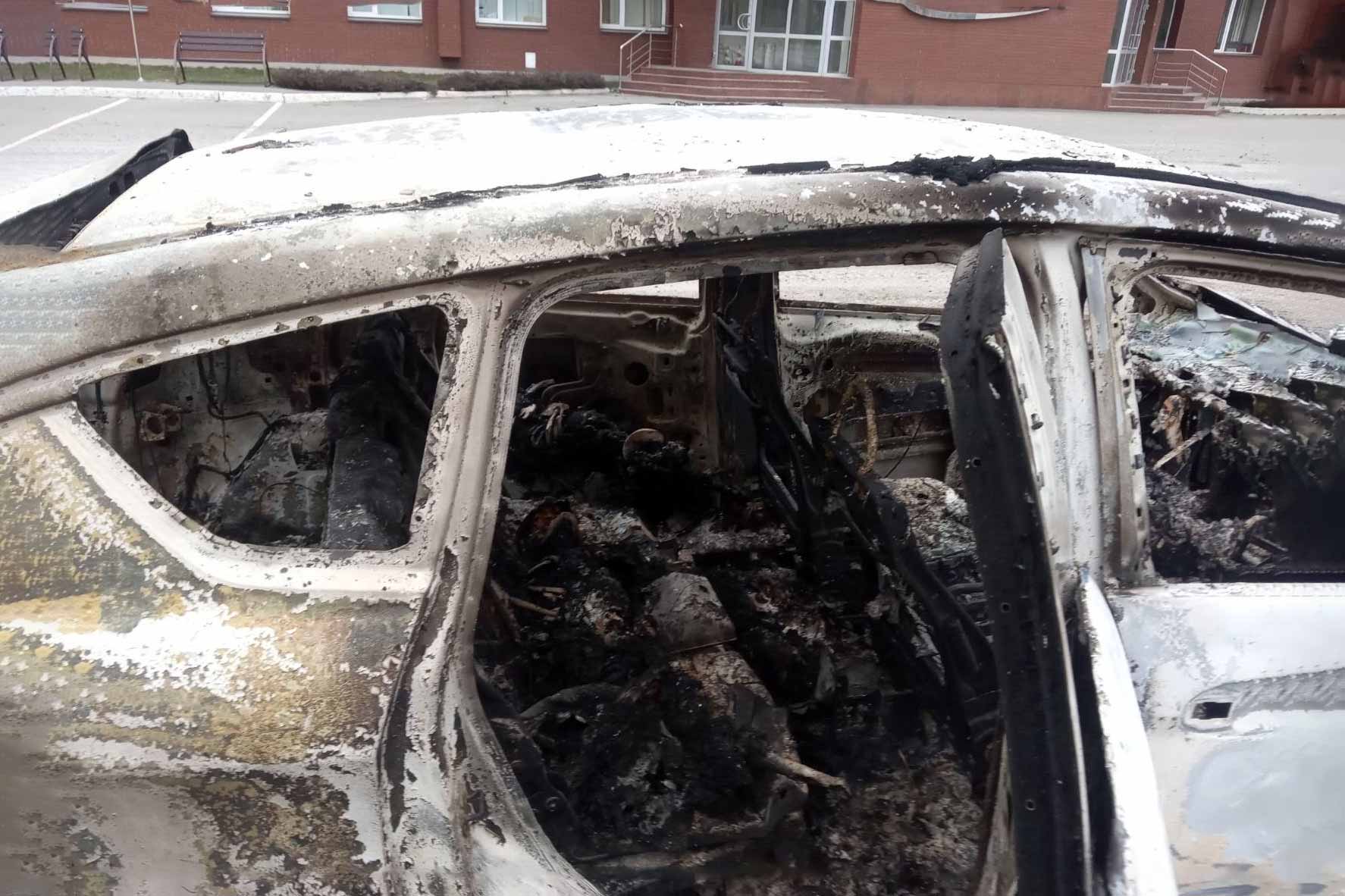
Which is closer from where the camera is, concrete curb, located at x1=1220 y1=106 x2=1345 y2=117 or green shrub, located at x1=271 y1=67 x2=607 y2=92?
green shrub, located at x1=271 y1=67 x2=607 y2=92

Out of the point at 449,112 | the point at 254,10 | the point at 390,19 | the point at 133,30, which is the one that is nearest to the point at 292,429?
the point at 449,112

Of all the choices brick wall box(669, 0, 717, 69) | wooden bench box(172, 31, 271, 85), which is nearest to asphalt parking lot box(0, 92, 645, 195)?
brick wall box(669, 0, 717, 69)

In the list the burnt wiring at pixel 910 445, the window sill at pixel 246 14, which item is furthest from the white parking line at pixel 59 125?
the burnt wiring at pixel 910 445

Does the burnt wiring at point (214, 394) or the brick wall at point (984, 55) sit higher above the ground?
the brick wall at point (984, 55)

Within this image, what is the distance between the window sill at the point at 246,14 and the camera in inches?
698

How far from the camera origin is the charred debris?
7.49 feet

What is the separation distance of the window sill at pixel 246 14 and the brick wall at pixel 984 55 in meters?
11.5

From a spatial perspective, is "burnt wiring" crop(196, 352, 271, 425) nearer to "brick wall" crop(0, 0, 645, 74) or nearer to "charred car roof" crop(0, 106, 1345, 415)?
"charred car roof" crop(0, 106, 1345, 415)

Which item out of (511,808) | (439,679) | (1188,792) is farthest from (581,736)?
(1188,792)

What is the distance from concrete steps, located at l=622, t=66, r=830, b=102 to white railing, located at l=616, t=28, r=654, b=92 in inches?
41.7

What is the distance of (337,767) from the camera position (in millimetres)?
1227

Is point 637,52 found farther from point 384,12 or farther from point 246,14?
A: point 246,14

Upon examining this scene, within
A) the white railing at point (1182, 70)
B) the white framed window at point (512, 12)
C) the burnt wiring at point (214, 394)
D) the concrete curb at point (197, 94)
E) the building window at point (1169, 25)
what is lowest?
the burnt wiring at point (214, 394)

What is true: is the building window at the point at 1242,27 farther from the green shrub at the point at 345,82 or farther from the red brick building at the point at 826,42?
the green shrub at the point at 345,82
